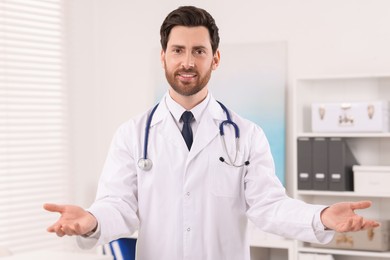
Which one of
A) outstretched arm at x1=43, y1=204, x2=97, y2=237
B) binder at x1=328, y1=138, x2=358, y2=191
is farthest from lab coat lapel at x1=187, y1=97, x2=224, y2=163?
binder at x1=328, y1=138, x2=358, y2=191

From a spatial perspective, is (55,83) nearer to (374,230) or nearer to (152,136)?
(374,230)

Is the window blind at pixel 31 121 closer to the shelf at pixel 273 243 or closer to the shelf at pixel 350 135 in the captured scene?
the shelf at pixel 273 243

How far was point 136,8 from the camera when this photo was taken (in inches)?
196

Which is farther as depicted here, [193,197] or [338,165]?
[338,165]

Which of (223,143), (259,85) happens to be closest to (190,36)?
(223,143)

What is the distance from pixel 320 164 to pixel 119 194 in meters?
2.19

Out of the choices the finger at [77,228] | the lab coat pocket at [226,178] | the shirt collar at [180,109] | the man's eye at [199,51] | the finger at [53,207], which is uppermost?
the man's eye at [199,51]

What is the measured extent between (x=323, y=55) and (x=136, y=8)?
141 cm

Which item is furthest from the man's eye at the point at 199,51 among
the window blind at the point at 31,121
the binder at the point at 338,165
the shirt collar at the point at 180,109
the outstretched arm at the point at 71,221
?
the window blind at the point at 31,121

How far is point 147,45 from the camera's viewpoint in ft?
16.2

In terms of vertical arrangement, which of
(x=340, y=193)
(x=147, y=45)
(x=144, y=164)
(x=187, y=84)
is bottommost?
(x=340, y=193)

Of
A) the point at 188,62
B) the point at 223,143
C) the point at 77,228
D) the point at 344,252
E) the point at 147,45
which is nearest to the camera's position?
the point at 77,228

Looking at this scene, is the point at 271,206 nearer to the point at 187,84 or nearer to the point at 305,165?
the point at 187,84

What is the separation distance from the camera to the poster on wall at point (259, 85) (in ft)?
14.5
